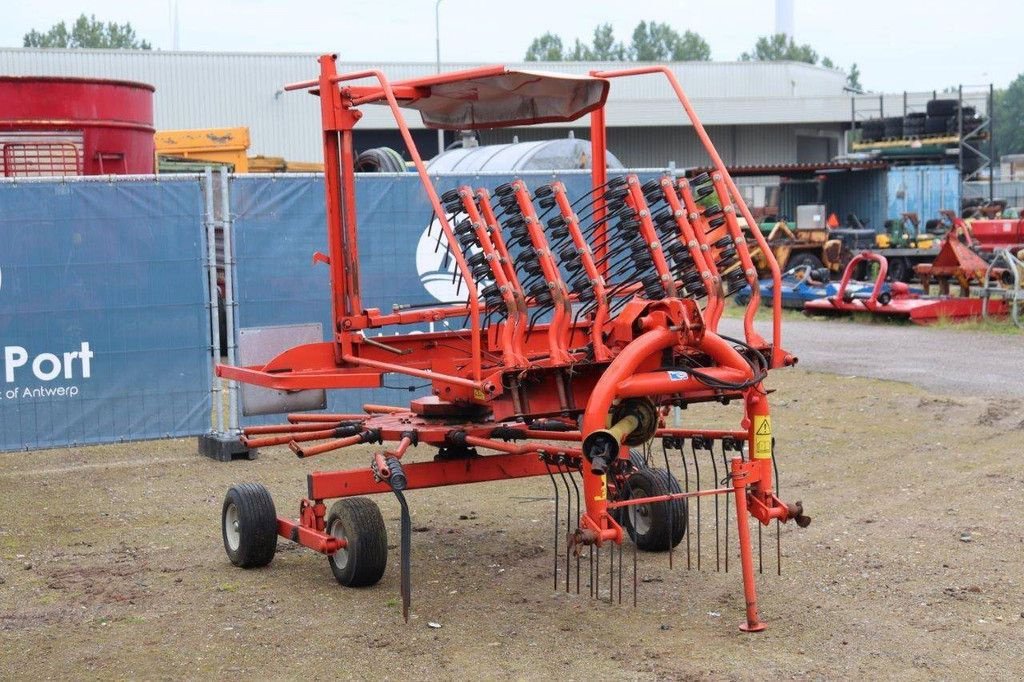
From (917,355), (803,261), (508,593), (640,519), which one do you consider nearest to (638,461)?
(640,519)

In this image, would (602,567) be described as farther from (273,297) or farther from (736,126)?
(736,126)

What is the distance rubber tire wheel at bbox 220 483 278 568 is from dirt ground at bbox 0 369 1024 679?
0.36 ft

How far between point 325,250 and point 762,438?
5765 millimetres

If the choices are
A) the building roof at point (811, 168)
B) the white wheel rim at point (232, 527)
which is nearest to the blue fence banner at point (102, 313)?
the white wheel rim at point (232, 527)

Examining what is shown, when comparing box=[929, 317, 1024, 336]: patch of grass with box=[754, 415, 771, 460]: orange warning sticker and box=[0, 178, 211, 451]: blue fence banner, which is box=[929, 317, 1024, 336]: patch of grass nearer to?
box=[0, 178, 211, 451]: blue fence banner

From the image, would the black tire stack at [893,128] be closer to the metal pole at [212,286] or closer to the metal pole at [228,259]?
the metal pole at [228,259]

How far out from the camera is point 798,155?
55.8 meters

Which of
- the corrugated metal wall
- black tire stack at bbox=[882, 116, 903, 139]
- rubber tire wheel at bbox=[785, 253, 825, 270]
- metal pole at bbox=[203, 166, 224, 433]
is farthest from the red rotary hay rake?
the corrugated metal wall

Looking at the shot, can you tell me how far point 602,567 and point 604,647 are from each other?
4.52 ft

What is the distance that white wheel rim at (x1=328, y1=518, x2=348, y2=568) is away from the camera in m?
6.98

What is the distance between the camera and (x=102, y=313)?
34.7ft

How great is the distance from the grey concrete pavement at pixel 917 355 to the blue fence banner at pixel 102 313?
7.23 m

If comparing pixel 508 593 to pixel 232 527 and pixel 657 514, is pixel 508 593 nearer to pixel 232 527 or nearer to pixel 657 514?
pixel 657 514

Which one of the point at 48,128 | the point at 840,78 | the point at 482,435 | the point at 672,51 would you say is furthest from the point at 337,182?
the point at 672,51
